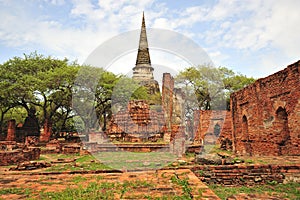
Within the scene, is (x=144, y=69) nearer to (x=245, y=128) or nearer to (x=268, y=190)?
(x=245, y=128)

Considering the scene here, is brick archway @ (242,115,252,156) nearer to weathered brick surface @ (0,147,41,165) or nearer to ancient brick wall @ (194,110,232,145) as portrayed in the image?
ancient brick wall @ (194,110,232,145)

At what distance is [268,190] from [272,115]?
5863 millimetres

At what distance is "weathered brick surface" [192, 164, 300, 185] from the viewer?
5598mm

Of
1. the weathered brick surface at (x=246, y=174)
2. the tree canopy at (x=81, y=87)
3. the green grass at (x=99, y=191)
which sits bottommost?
the weathered brick surface at (x=246, y=174)

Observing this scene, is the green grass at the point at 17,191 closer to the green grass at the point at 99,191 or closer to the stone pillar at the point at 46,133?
the green grass at the point at 99,191

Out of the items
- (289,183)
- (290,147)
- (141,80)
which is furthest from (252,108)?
(141,80)

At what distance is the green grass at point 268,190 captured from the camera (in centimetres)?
465

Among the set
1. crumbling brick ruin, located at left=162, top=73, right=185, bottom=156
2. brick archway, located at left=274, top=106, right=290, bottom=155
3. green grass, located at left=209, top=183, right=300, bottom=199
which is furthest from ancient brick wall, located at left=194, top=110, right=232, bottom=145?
green grass, located at left=209, top=183, right=300, bottom=199

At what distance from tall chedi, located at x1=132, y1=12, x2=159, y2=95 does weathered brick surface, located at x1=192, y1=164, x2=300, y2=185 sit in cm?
2932

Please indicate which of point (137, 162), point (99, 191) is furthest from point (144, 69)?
point (99, 191)

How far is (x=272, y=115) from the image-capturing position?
32.9 feet

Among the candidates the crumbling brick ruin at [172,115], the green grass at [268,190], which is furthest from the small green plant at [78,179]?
the crumbling brick ruin at [172,115]

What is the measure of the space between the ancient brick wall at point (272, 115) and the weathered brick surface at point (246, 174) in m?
3.45

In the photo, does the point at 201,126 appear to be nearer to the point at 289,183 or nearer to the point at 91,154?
the point at 91,154
